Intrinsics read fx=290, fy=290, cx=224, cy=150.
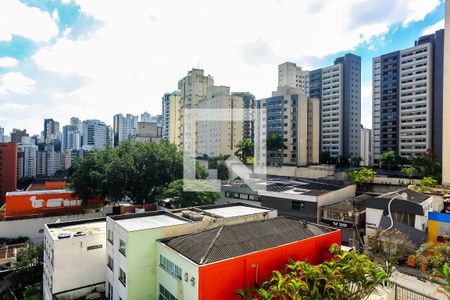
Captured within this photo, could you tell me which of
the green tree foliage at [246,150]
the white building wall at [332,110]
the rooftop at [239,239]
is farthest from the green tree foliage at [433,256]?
the white building wall at [332,110]

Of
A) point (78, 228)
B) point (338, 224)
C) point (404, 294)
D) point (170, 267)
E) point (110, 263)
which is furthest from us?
point (338, 224)

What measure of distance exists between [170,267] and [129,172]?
17.3m

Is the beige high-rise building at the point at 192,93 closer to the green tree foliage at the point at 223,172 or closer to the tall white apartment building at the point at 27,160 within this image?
the green tree foliage at the point at 223,172

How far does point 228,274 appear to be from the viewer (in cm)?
998

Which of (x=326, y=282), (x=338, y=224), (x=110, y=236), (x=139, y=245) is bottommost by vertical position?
(x=338, y=224)

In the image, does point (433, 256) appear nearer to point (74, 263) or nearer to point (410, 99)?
point (74, 263)

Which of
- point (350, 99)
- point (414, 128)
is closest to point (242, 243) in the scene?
point (414, 128)

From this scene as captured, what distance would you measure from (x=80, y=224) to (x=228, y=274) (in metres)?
10.6

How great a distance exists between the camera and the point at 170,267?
10992mm

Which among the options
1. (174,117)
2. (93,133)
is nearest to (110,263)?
(174,117)

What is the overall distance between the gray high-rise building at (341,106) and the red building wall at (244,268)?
4747 cm

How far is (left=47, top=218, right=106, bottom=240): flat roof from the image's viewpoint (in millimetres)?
14438

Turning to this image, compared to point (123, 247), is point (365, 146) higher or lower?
higher

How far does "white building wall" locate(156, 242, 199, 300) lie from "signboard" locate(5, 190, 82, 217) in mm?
19764
